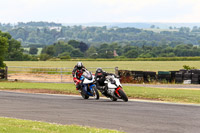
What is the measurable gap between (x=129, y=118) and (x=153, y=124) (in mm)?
1662

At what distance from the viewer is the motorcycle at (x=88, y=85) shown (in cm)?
2334

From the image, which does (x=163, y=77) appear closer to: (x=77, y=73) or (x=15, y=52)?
(x=77, y=73)

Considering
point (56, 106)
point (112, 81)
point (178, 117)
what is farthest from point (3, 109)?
point (178, 117)

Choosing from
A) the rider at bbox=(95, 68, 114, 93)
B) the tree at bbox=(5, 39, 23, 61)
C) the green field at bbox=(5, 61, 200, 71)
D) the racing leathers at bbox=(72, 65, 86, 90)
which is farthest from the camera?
the tree at bbox=(5, 39, 23, 61)

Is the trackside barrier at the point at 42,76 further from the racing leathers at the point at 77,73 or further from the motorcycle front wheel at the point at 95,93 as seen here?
the motorcycle front wheel at the point at 95,93

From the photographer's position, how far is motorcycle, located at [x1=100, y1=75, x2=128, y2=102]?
21750 millimetres

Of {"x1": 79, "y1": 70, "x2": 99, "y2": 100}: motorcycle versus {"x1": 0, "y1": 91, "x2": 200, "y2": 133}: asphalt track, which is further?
{"x1": 79, "y1": 70, "x2": 99, "y2": 100}: motorcycle

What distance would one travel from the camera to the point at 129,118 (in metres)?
15.2

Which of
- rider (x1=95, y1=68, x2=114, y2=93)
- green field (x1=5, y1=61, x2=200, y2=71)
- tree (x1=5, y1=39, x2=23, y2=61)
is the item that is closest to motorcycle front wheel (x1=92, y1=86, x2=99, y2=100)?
rider (x1=95, y1=68, x2=114, y2=93)

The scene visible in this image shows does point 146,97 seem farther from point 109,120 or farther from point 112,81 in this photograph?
point 109,120

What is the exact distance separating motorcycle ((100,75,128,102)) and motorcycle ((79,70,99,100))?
1238 mm

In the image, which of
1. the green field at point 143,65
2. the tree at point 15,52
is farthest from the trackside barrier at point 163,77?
the tree at point 15,52

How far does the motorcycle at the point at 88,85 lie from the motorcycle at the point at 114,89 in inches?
48.8

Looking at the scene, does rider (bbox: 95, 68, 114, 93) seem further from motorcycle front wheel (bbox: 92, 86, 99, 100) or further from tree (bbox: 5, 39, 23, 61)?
Result: tree (bbox: 5, 39, 23, 61)
